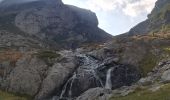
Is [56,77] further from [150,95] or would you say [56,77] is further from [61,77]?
[150,95]

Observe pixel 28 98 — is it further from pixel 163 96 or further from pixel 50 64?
pixel 163 96

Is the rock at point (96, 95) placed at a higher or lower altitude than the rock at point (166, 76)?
lower

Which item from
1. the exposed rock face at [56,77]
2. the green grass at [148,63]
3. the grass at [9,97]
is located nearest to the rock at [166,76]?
the green grass at [148,63]

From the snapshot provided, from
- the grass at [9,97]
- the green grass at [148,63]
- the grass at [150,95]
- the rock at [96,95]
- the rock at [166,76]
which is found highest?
the green grass at [148,63]

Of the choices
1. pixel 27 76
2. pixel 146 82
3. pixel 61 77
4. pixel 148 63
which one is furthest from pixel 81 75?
pixel 148 63

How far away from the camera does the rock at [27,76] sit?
99.2 metres

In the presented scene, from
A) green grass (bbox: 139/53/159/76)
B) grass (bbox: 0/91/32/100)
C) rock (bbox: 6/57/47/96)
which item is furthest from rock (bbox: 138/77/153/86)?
grass (bbox: 0/91/32/100)

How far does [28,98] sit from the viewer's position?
316ft

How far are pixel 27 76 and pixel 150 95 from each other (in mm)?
41579

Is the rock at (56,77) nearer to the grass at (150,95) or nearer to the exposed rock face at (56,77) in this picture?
the exposed rock face at (56,77)

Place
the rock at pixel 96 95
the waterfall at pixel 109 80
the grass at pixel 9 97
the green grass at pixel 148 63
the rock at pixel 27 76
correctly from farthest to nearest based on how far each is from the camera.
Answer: the green grass at pixel 148 63 → the rock at pixel 27 76 → the waterfall at pixel 109 80 → the grass at pixel 9 97 → the rock at pixel 96 95

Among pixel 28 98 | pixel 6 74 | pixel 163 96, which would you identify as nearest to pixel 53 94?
pixel 28 98

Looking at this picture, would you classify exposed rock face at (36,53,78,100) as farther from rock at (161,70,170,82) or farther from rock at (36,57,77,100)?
rock at (161,70,170,82)

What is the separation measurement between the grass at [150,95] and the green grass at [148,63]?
1042 inches
